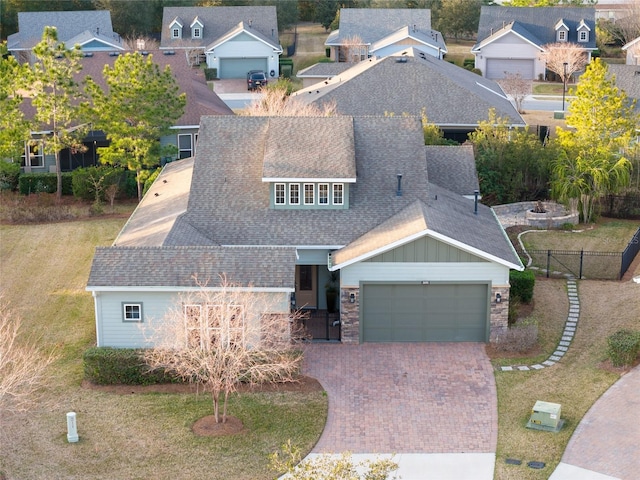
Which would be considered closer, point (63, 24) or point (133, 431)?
point (133, 431)

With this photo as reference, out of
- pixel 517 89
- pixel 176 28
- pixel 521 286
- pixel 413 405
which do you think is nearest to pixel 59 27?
pixel 176 28

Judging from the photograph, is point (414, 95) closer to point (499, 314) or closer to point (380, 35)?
point (499, 314)

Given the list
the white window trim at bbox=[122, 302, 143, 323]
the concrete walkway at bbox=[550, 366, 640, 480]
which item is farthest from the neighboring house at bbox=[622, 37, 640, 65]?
the white window trim at bbox=[122, 302, 143, 323]

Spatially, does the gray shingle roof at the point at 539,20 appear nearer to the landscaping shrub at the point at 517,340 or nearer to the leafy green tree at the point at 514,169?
the leafy green tree at the point at 514,169

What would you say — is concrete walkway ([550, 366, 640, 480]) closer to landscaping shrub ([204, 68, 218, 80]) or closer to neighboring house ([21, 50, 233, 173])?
neighboring house ([21, 50, 233, 173])

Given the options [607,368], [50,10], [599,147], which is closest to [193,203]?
[607,368]

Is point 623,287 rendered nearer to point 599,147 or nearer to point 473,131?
point 599,147

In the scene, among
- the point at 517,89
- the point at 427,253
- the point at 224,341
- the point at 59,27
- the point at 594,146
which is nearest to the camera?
the point at 224,341
